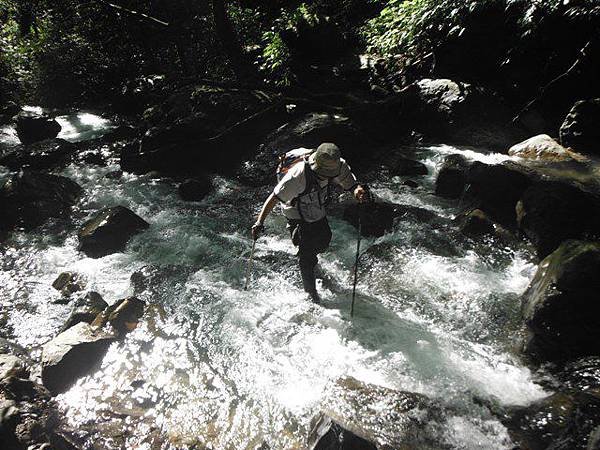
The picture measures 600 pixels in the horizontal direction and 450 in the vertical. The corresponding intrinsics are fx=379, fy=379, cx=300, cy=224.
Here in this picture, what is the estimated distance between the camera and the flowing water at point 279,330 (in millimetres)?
4551

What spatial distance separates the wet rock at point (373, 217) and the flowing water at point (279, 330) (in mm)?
223

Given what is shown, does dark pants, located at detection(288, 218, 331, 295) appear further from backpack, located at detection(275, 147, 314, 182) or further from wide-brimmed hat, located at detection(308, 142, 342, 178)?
wide-brimmed hat, located at detection(308, 142, 342, 178)

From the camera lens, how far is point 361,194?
5.33 m

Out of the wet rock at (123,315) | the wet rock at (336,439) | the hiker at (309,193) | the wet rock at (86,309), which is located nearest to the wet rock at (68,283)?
the wet rock at (86,309)

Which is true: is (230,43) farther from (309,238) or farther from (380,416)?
(380,416)

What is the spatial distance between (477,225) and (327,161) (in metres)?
4.11

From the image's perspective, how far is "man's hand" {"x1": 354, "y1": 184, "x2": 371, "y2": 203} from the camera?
5324 millimetres

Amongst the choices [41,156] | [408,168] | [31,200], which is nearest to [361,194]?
[408,168]

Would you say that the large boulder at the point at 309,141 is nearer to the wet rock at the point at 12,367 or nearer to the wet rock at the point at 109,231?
the wet rock at the point at 109,231

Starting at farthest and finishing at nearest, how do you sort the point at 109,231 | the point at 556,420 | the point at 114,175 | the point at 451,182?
the point at 114,175
the point at 451,182
the point at 109,231
the point at 556,420

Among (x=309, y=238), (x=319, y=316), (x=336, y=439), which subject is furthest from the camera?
(x=319, y=316)

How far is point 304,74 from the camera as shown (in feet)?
46.7

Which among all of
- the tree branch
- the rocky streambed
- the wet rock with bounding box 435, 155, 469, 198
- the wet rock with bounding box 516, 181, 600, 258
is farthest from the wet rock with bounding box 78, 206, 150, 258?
the tree branch

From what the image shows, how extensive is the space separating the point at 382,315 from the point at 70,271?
621 cm
